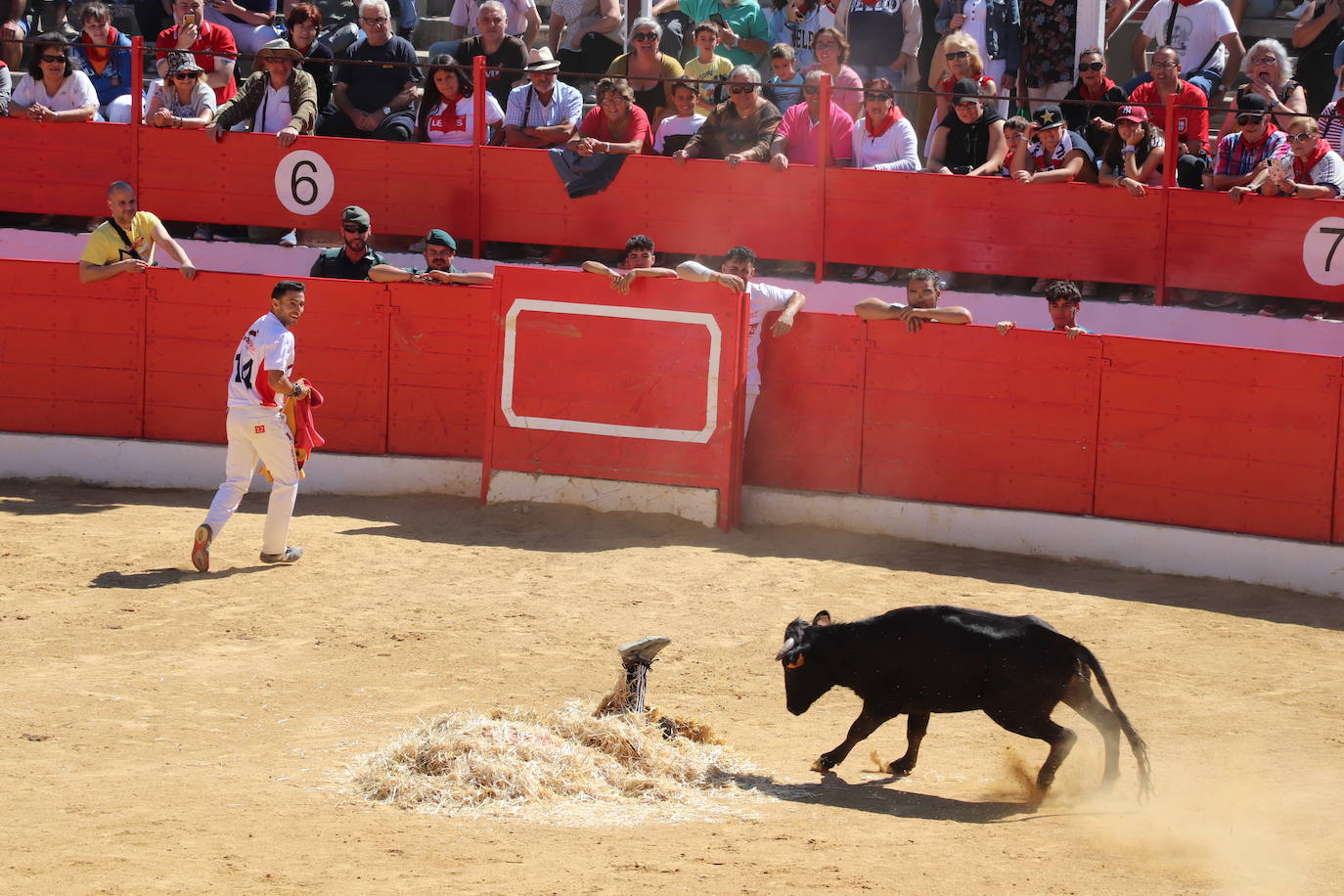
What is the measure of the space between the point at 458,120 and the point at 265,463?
4.94 m

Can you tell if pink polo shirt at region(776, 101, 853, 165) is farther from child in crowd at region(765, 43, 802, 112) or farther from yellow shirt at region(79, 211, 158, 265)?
yellow shirt at region(79, 211, 158, 265)

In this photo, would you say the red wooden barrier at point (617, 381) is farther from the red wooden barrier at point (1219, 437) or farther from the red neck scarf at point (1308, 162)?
the red neck scarf at point (1308, 162)

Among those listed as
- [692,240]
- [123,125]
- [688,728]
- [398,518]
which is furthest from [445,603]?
[123,125]

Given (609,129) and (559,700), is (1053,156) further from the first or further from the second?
(559,700)

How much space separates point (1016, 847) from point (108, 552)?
634cm

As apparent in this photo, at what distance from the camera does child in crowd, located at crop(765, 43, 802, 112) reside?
42.8ft

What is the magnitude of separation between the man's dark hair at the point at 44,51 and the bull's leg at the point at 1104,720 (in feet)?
34.4

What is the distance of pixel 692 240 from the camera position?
13531mm

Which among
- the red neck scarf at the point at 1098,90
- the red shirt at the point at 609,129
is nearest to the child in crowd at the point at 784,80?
the red shirt at the point at 609,129

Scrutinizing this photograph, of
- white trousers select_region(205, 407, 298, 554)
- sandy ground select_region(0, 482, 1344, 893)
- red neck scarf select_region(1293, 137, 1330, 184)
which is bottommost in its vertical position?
sandy ground select_region(0, 482, 1344, 893)

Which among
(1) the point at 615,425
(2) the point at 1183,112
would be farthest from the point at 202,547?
(2) the point at 1183,112

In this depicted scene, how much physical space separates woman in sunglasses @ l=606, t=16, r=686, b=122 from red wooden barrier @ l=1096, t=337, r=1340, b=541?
15.2ft

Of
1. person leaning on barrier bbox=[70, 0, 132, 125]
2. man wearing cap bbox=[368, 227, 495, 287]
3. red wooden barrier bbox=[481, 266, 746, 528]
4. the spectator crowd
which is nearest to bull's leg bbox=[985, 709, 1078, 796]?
red wooden barrier bbox=[481, 266, 746, 528]

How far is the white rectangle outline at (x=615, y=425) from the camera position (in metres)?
10.9
